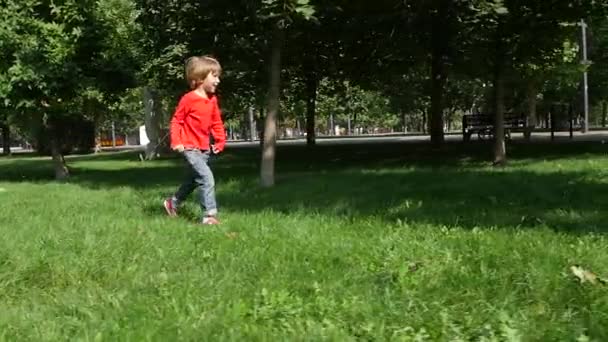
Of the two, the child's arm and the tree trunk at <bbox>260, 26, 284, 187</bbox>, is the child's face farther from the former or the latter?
the tree trunk at <bbox>260, 26, 284, 187</bbox>

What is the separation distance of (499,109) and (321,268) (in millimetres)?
10806

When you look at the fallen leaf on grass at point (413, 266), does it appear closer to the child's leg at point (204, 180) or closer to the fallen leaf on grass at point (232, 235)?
the fallen leaf on grass at point (232, 235)

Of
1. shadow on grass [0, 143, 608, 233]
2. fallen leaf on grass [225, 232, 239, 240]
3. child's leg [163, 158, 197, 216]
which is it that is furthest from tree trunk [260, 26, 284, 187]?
fallen leaf on grass [225, 232, 239, 240]

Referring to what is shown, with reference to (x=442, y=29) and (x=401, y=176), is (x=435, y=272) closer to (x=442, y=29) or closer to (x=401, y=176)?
(x=401, y=176)

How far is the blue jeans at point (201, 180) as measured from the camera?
7773mm

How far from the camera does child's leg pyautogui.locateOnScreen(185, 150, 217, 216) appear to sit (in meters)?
7.76

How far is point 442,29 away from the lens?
17594 mm

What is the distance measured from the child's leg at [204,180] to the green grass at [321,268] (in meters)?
0.20

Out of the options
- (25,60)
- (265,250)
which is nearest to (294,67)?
(25,60)

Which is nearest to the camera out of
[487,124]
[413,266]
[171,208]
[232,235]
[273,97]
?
[413,266]

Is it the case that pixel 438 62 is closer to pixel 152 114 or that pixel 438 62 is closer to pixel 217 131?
pixel 217 131

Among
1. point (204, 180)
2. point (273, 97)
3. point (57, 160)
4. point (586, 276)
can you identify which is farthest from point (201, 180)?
point (57, 160)

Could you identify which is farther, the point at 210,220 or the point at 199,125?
the point at 199,125

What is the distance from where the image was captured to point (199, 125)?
8.14 metres
